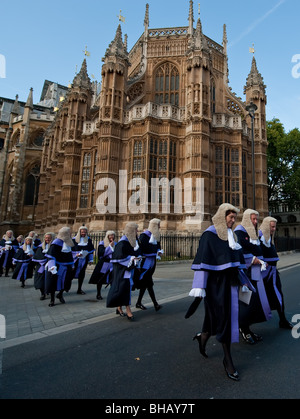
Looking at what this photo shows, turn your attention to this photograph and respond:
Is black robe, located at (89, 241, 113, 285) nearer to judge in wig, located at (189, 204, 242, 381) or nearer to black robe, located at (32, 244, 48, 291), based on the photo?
black robe, located at (32, 244, 48, 291)

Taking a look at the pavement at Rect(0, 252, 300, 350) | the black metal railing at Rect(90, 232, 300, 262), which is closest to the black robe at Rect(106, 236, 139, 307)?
the pavement at Rect(0, 252, 300, 350)

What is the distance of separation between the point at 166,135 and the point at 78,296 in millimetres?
15638

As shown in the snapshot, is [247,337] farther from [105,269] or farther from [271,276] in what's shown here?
[105,269]

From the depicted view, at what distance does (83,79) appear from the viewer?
1045 inches

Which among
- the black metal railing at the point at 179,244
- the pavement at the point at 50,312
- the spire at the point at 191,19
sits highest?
the spire at the point at 191,19

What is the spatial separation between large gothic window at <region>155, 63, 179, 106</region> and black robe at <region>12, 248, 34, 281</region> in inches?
761

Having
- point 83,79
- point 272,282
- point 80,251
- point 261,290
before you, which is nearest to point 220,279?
point 261,290

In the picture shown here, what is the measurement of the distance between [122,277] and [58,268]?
241cm

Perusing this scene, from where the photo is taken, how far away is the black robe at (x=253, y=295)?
12.8ft

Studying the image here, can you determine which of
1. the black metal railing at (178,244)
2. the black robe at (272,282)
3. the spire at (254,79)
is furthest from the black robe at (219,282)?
the spire at (254,79)

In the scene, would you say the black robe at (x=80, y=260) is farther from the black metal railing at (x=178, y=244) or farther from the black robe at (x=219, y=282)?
the black metal railing at (x=178, y=244)

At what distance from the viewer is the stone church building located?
19922mm
